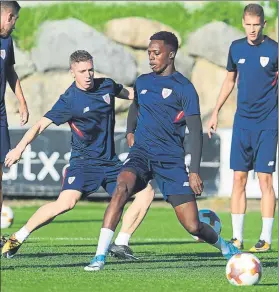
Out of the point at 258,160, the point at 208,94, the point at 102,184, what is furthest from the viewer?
the point at 208,94

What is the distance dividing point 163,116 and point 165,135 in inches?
6.2

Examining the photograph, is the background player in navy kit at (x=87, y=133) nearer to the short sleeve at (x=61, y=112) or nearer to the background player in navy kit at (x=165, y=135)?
the short sleeve at (x=61, y=112)

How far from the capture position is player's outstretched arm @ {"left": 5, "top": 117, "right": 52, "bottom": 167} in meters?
9.59

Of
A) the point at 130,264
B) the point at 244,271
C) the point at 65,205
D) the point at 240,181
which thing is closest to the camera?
the point at 244,271

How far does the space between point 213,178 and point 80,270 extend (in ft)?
34.5

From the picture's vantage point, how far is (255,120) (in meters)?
12.6

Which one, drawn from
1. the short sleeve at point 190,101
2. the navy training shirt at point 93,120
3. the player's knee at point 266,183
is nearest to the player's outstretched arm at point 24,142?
the navy training shirt at point 93,120

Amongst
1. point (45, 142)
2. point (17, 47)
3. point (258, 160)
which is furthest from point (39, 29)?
point (258, 160)

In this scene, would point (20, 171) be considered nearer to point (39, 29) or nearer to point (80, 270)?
point (39, 29)

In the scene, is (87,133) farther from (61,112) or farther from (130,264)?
(130,264)

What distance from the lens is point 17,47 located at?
89.4 ft

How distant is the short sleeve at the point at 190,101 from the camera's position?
9657mm

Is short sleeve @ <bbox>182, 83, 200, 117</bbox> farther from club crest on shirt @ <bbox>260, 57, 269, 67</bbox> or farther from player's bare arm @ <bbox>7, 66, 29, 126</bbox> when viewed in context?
club crest on shirt @ <bbox>260, 57, 269, 67</bbox>

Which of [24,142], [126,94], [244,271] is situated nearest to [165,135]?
[24,142]
